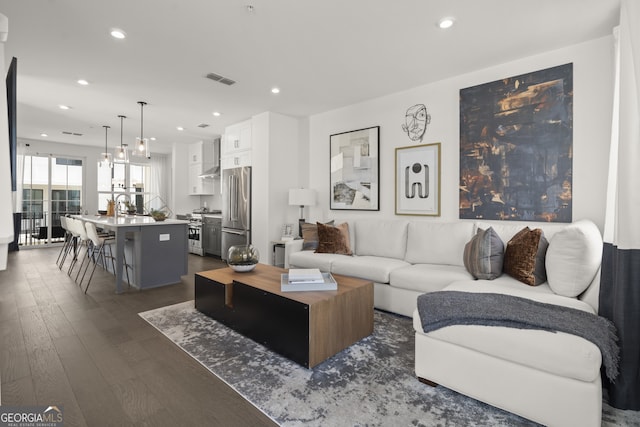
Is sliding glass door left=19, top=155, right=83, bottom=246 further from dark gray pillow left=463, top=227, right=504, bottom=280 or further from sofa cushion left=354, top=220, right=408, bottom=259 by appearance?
dark gray pillow left=463, top=227, right=504, bottom=280

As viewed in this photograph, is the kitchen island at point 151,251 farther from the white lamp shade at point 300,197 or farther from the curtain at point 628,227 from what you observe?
the curtain at point 628,227

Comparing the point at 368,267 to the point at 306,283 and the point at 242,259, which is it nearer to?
the point at 306,283

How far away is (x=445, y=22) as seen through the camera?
8.33ft

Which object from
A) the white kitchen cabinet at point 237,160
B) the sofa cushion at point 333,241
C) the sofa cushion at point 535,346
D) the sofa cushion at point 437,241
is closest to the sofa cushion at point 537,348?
the sofa cushion at point 535,346

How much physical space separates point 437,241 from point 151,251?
358 centimetres

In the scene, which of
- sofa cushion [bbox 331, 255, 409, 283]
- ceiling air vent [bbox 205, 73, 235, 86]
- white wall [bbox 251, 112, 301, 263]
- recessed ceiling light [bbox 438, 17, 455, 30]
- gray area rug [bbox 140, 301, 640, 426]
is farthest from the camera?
white wall [bbox 251, 112, 301, 263]

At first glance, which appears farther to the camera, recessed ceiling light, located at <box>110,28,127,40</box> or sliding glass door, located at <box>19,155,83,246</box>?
sliding glass door, located at <box>19,155,83,246</box>

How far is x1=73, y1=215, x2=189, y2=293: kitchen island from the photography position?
3865mm

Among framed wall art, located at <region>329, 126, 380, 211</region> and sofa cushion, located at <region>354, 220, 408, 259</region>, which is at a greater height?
framed wall art, located at <region>329, 126, 380, 211</region>

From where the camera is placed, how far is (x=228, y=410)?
5.50ft

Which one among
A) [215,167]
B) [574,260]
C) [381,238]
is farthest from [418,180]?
[215,167]

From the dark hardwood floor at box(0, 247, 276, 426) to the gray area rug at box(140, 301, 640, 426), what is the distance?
107 mm

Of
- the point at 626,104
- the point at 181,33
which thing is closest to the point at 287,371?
the point at 626,104

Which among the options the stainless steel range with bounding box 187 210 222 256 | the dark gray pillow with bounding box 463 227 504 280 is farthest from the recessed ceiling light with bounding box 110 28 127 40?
the stainless steel range with bounding box 187 210 222 256
